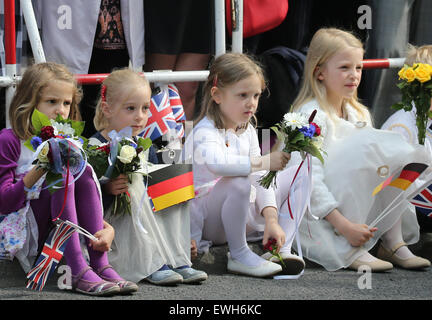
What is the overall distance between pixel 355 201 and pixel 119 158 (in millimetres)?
1175

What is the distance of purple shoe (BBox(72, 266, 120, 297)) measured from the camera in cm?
319

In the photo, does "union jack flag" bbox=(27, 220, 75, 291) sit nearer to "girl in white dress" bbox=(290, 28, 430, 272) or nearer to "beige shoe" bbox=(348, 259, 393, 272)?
"girl in white dress" bbox=(290, 28, 430, 272)

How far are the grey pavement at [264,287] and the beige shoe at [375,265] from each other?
0.09ft

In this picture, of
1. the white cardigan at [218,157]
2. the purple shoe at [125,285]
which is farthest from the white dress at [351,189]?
the purple shoe at [125,285]

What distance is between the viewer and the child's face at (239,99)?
3.90 m

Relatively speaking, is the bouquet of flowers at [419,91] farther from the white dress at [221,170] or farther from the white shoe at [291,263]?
the white shoe at [291,263]

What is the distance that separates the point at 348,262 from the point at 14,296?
1.52 m

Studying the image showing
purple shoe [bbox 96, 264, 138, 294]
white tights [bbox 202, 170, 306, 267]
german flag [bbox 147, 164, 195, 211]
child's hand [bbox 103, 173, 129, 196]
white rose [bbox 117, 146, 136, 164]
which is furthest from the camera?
white tights [bbox 202, 170, 306, 267]

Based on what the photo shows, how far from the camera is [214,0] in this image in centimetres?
446

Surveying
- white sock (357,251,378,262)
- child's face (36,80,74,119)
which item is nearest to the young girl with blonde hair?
child's face (36,80,74,119)

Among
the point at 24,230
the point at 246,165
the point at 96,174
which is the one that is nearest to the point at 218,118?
the point at 246,165

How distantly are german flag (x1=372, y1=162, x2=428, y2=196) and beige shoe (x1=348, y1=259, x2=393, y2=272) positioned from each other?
1.03 feet


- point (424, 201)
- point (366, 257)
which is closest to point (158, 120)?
point (366, 257)

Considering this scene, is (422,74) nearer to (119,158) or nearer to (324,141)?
(324,141)
